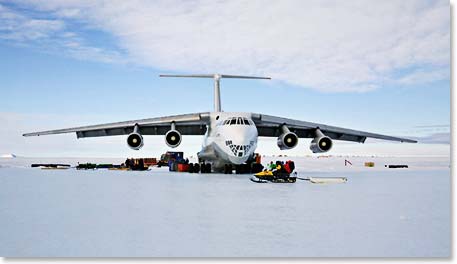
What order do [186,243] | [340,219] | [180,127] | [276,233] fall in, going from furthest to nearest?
[180,127] → [340,219] → [276,233] → [186,243]

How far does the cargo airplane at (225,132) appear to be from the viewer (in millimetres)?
17594

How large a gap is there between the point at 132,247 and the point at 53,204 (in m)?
4.01

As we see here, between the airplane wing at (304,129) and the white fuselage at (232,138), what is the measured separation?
5.22 ft

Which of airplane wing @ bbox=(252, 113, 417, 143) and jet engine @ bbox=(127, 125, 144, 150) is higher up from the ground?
airplane wing @ bbox=(252, 113, 417, 143)

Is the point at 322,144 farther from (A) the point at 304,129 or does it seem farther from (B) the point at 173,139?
(B) the point at 173,139

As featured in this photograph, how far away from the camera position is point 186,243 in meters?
5.38

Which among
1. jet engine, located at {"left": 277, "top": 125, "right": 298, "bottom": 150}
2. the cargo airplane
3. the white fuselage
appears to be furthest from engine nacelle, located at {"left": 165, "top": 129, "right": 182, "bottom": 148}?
jet engine, located at {"left": 277, "top": 125, "right": 298, "bottom": 150}

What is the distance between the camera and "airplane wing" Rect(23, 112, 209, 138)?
20.9 metres

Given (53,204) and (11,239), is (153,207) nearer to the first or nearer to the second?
(53,204)

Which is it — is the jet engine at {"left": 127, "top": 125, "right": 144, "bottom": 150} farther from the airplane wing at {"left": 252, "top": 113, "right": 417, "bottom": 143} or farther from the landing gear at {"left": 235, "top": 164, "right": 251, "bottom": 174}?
the airplane wing at {"left": 252, "top": 113, "right": 417, "bottom": 143}

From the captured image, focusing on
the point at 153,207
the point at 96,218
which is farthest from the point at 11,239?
the point at 153,207

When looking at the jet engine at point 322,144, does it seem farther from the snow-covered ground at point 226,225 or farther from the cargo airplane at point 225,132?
the snow-covered ground at point 226,225

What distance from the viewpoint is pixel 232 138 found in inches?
685

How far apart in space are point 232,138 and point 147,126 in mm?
7304
